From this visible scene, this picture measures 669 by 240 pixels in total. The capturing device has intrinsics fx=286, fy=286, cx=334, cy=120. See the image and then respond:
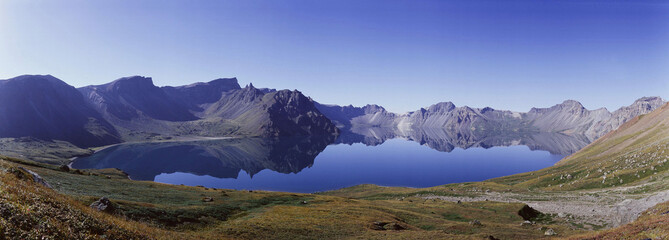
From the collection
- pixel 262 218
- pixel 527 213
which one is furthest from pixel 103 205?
pixel 527 213

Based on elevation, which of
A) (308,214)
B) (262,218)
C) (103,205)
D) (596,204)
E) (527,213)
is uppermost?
(103,205)

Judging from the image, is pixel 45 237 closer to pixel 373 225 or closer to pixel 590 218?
pixel 373 225

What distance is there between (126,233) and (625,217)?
63.8 metres

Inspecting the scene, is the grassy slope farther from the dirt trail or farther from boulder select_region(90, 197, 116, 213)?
the dirt trail

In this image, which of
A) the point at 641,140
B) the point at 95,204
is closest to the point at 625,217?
the point at 95,204

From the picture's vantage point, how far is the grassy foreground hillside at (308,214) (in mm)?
16375

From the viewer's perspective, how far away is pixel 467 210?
196 feet

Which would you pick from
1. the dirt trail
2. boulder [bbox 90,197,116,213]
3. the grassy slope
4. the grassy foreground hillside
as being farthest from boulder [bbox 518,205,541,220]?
boulder [bbox 90,197,116,213]

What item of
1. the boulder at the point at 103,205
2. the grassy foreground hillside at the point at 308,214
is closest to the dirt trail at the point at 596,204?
the grassy foreground hillside at the point at 308,214

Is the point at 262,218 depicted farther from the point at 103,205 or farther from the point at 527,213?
the point at 527,213

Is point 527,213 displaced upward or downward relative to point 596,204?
downward

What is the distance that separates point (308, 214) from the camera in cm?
4603

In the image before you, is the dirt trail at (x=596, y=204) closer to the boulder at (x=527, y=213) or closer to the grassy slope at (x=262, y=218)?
the boulder at (x=527, y=213)

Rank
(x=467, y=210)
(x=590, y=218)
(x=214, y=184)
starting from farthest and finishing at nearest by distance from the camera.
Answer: (x=214, y=184)
(x=467, y=210)
(x=590, y=218)
